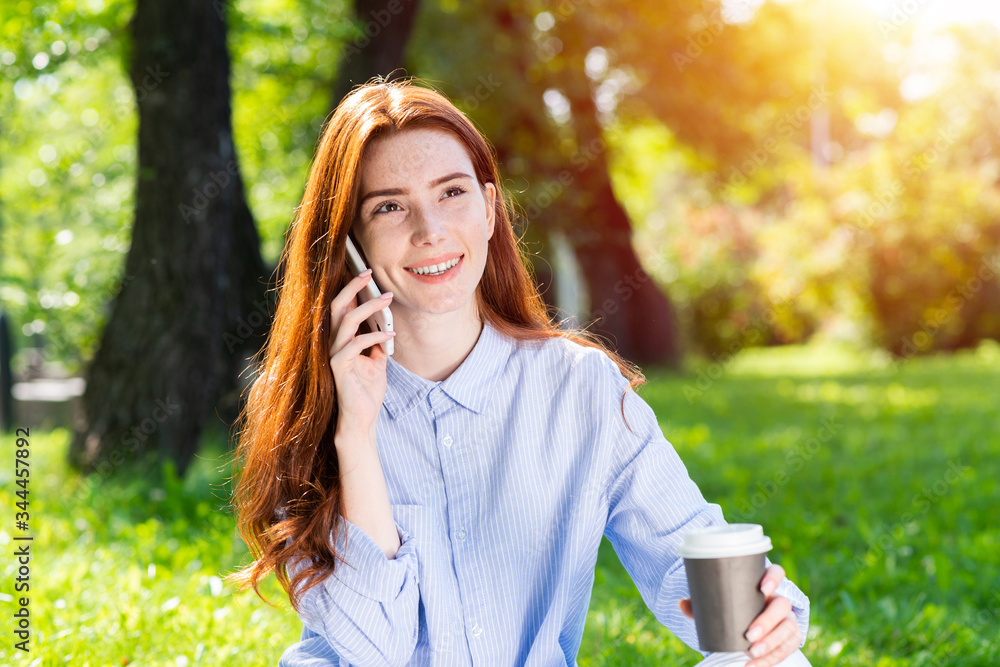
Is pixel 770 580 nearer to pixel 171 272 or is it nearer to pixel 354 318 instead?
pixel 354 318

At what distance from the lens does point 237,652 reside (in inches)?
120

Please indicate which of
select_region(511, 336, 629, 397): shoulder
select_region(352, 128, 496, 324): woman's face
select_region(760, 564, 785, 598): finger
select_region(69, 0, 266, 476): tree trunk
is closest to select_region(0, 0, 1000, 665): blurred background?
select_region(69, 0, 266, 476): tree trunk

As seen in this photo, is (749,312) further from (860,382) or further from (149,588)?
(149,588)

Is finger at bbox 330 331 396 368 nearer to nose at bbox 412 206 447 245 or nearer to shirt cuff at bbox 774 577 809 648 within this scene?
nose at bbox 412 206 447 245

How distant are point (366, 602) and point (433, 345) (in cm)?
66

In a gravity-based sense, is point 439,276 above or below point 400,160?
below

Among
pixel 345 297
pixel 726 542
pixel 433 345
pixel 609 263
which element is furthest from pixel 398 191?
pixel 609 263

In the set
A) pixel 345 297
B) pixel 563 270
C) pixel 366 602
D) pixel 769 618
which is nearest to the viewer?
pixel 769 618

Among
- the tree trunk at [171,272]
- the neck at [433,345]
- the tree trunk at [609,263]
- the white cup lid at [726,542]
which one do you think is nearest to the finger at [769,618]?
the white cup lid at [726,542]

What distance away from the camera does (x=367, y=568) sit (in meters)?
1.96

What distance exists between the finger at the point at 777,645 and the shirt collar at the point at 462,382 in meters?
0.85

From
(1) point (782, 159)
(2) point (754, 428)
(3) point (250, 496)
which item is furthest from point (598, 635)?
(1) point (782, 159)

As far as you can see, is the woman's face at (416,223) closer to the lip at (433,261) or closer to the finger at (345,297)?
the lip at (433,261)

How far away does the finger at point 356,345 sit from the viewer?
2.02m
